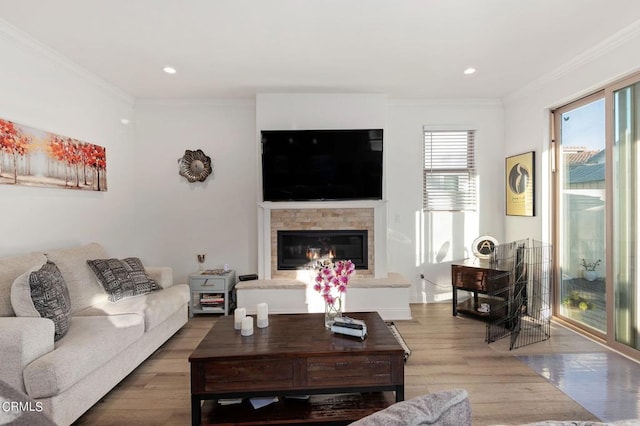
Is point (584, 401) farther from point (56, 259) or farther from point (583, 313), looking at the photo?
point (56, 259)

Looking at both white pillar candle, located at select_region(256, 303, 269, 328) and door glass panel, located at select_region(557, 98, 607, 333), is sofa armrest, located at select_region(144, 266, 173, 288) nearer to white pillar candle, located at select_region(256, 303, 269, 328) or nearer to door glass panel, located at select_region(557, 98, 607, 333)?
white pillar candle, located at select_region(256, 303, 269, 328)

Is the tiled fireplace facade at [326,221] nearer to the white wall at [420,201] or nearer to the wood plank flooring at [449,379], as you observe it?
the white wall at [420,201]

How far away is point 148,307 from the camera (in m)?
2.79

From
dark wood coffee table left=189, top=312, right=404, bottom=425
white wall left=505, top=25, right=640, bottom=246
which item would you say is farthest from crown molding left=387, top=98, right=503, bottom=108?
dark wood coffee table left=189, top=312, right=404, bottom=425

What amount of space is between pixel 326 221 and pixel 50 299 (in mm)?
2714

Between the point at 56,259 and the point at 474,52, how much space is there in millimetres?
4022

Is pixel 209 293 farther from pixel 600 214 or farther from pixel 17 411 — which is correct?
pixel 600 214

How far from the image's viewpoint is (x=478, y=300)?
156 inches

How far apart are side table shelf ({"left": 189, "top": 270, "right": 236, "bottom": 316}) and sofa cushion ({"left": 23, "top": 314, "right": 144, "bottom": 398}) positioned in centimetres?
132

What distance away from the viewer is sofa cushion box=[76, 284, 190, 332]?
2717 mm

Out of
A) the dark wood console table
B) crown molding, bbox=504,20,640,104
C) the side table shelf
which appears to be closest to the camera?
crown molding, bbox=504,20,640,104

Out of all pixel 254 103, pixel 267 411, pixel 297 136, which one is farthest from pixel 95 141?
pixel 267 411

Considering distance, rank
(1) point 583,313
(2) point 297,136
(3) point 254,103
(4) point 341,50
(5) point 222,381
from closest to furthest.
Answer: (5) point 222,381, (4) point 341,50, (1) point 583,313, (2) point 297,136, (3) point 254,103

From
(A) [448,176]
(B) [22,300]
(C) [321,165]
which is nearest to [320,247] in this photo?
(C) [321,165]
